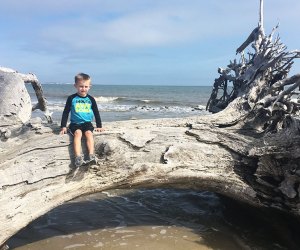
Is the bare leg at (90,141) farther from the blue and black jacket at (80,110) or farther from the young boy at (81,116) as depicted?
the blue and black jacket at (80,110)

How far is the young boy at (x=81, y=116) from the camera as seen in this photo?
4.09 meters

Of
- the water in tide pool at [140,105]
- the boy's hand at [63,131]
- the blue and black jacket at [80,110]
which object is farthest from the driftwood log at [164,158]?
the water in tide pool at [140,105]

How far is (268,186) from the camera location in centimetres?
454

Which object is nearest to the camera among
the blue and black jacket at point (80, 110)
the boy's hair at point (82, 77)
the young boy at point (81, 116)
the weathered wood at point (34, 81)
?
the young boy at point (81, 116)

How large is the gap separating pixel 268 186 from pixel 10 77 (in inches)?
158

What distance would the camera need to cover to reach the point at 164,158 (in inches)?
171

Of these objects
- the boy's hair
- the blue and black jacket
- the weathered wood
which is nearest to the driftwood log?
the blue and black jacket

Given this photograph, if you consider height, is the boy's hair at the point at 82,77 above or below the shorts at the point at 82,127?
above

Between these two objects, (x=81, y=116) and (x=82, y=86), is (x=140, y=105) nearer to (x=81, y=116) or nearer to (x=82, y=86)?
(x=82, y=86)

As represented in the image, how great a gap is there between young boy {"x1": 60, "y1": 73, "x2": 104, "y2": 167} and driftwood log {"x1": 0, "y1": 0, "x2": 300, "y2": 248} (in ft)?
0.40

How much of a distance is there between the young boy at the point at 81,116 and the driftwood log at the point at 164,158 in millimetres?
123

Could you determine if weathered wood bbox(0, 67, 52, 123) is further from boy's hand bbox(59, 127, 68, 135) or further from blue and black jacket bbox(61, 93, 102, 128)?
boy's hand bbox(59, 127, 68, 135)

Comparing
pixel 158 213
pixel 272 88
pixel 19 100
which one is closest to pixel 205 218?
pixel 158 213

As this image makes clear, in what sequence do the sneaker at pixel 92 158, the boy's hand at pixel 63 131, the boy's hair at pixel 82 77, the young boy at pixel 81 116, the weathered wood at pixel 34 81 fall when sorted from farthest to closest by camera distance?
the weathered wood at pixel 34 81 < the boy's hair at pixel 82 77 < the boy's hand at pixel 63 131 < the young boy at pixel 81 116 < the sneaker at pixel 92 158
